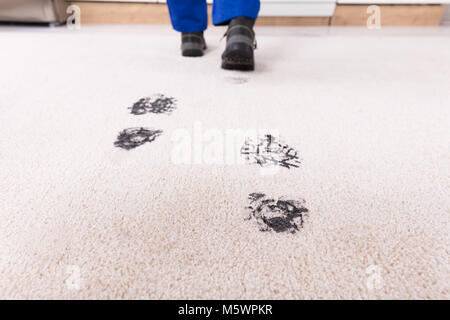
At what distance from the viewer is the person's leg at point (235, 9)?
1.02m

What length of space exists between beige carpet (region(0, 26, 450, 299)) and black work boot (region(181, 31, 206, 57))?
0.27m

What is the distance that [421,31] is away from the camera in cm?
165

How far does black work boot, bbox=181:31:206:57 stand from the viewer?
44.8 inches

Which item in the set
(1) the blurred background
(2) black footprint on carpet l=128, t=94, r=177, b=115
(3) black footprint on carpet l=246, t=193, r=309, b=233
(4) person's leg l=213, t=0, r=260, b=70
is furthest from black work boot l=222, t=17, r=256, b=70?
(1) the blurred background

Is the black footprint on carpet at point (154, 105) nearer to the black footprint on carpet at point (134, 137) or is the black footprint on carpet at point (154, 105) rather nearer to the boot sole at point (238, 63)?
the black footprint on carpet at point (134, 137)

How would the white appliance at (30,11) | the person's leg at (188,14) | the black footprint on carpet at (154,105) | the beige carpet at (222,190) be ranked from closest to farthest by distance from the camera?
the beige carpet at (222,190) → the black footprint on carpet at (154,105) → the person's leg at (188,14) → the white appliance at (30,11)

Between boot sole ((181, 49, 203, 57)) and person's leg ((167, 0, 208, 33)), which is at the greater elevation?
person's leg ((167, 0, 208, 33))

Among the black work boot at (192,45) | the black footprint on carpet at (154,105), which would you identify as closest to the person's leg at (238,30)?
the black work boot at (192,45)

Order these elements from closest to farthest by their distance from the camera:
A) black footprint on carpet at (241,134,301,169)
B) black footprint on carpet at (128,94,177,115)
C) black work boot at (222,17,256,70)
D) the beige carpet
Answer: the beige carpet → black footprint on carpet at (241,134,301,169) → black footprint on carpet at (128,94,177,115) → black work boot at (222,17,256,70)

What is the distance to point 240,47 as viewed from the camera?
37.4 inches

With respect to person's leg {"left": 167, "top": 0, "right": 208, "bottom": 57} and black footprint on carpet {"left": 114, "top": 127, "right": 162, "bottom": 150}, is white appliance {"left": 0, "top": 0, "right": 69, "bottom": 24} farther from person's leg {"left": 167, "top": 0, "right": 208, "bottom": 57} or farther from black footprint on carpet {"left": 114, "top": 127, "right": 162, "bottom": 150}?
black footprint on carpet {"left": 114, "top": 127, "right": 162, "bottom": 150}

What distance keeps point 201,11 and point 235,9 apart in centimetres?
18

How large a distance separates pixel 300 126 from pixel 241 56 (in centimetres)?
43
